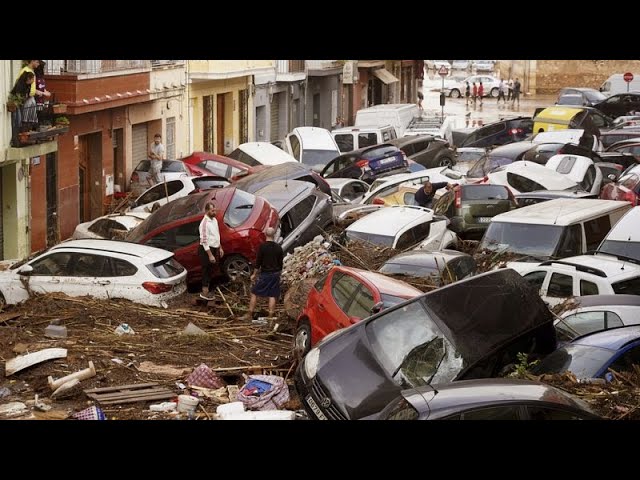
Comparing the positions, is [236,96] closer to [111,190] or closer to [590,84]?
[111,190]

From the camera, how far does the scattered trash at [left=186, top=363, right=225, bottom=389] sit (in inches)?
545

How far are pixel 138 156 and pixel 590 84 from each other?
44533 mm

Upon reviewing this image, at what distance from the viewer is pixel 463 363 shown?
1147 cm

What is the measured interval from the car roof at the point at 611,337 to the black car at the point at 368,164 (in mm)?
18589

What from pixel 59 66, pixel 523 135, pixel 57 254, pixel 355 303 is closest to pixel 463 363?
pixel 355 303

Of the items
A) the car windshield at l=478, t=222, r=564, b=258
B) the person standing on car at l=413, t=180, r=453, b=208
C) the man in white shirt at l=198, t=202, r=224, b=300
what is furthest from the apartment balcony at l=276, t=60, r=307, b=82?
the car windshield at l=478, t=222, r=564, b=258

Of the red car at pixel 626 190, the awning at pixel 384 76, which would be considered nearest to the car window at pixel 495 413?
the red car at pixel 626 190

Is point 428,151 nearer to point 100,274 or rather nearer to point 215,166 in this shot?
point 215,166

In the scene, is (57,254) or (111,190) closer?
(57,254)

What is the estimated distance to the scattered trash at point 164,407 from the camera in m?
Result: 12.9

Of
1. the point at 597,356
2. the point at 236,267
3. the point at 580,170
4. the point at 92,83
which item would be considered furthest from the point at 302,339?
the point at 92,83

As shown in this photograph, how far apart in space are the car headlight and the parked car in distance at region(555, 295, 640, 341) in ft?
12.4

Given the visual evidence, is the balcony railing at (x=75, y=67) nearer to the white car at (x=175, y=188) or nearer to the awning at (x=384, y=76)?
the white car at (x=175, y=188)

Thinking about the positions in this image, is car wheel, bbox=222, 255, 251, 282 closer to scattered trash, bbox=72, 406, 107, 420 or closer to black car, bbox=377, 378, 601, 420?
scattered trash, bbox=72, 406, 107, 420
